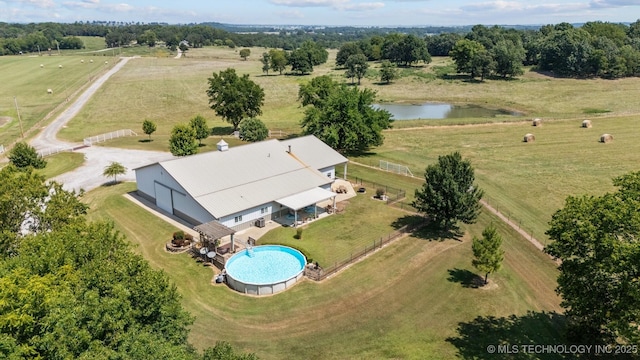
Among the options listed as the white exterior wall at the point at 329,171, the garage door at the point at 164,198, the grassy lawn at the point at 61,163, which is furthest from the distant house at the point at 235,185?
the grassy lawn at the point at 61,163

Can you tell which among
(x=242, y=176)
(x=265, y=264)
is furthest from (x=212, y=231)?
(x=242, y=176)

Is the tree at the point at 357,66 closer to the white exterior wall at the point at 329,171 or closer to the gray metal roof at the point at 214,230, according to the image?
the white exterior wall at the point at 329,171

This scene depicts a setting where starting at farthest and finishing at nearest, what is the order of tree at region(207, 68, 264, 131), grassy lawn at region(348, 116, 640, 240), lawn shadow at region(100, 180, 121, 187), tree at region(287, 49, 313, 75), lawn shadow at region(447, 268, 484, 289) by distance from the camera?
tree at region(287, 49, 313, 75), tree at region(207, 68, 264, 131), lawn shadow at region(100, 180, 121, 187), grassy lawn at region(348, 116, 640, 240), lawn shadow at region(447, 268, 484, 289)

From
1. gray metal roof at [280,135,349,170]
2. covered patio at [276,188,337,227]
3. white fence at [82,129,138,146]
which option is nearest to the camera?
covered patio at [276,188,337,227]

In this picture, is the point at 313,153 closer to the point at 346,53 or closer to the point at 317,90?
the point at 317,90

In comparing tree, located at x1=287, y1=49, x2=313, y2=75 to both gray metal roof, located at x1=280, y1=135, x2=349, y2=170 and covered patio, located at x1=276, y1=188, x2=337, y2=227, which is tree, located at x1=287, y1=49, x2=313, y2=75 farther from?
covered patio, located at x1=276, y1=188, x2=337, y2=227

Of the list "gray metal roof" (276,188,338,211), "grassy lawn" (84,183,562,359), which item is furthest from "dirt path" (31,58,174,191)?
"gray metal roof" (276,188,338,211)
